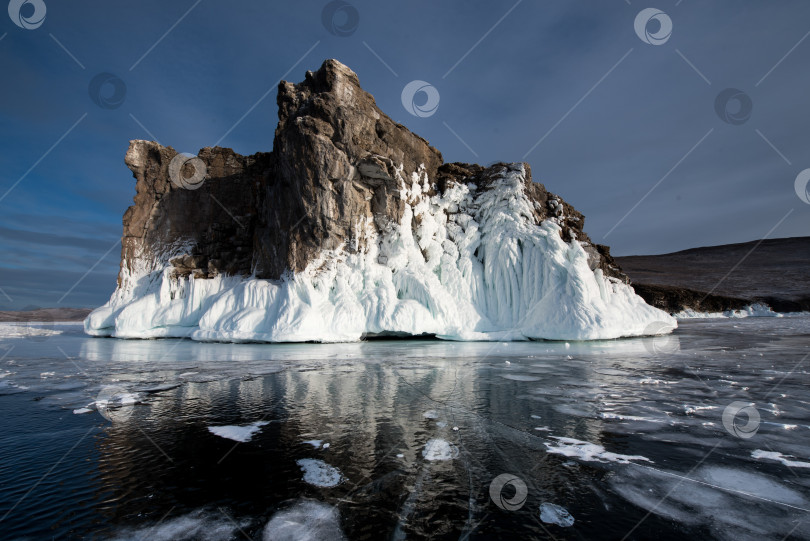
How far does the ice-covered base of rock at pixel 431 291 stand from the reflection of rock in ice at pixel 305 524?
14493 mm

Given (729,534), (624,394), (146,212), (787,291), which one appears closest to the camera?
(729,534)

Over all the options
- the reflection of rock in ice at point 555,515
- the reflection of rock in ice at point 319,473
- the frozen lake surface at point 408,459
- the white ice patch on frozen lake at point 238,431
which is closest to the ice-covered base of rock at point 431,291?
the frozen lake surface at point 408,459

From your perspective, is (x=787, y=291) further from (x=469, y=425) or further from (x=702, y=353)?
(x=469, y=425)

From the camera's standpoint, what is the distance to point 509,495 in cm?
284

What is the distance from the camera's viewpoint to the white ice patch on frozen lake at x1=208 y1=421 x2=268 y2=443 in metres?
4.19

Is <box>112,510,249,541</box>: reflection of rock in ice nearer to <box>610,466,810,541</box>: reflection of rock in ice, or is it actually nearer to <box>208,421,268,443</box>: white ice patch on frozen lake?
<box>208,421,268,443</box>: white ice patch on frozen lake

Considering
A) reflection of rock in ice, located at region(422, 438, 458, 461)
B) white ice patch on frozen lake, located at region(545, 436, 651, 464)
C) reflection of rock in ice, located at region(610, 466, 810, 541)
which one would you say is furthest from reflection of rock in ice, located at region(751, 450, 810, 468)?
reflection of rock in ice, located at region(422, 438, 458, 461)

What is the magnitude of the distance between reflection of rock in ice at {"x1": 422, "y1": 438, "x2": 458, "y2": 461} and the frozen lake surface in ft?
0.10

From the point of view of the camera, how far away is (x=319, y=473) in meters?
3.23

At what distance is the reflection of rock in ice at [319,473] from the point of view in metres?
3.06

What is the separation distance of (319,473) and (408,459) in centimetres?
82

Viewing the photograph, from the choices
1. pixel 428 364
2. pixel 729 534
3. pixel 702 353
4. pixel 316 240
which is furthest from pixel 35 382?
pixel 702 353

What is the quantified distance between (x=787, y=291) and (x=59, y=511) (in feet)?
247

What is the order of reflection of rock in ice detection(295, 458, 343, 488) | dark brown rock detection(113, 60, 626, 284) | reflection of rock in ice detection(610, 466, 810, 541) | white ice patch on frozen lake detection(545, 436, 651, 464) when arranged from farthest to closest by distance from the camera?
1. dark brown rock detection(113, 60, 626, 284)
2. white ice patch on frozen lake detection(545, 436, 651, 464)
3. reflection of rock in ice detection(295, 458, 343, 488)
4. reflection of rock in ice detection(610, 466, 810, 541)
